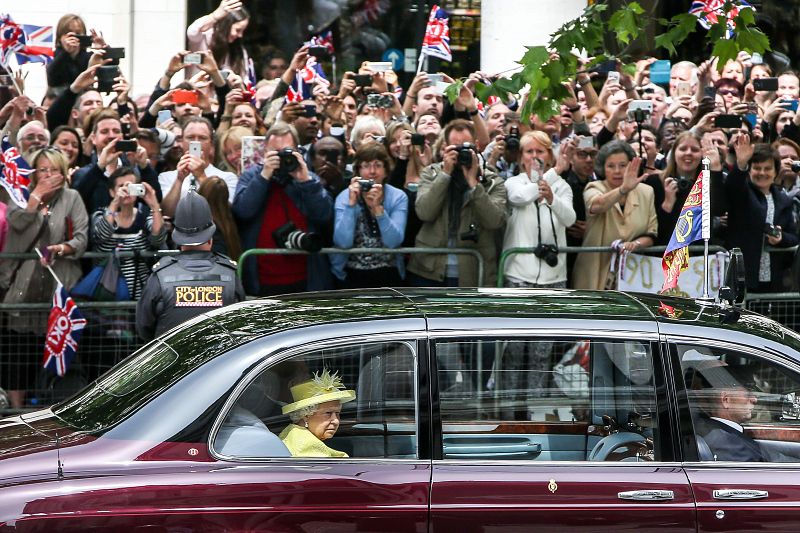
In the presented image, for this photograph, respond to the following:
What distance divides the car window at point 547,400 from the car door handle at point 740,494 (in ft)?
0.90

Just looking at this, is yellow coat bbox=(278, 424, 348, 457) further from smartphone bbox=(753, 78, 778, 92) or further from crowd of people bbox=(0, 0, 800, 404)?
smartphone bbox=(753, 78, 778, 92)

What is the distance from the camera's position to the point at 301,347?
4.96 meters

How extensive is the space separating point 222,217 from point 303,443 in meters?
5.00

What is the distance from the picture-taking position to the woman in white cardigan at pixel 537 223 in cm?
1003

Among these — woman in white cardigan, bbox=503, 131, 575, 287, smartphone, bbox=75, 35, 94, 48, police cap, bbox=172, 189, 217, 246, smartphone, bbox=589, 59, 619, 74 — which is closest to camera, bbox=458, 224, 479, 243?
woman in white cardigan, bbox=503, 131, 575, 287

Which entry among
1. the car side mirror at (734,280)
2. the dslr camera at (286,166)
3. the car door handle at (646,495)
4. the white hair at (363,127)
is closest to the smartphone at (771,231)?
the white hair at (363,127)

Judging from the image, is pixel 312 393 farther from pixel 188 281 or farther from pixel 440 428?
pixel 188 281

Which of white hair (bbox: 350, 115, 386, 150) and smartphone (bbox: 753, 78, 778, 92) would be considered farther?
smartphone (bbox: 753, 78, 778, 92)

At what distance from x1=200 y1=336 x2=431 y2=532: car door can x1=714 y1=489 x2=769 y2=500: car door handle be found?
3.64 ft

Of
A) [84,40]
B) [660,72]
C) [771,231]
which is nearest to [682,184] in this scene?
[771,231]

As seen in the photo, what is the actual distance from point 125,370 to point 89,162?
18.2 ft

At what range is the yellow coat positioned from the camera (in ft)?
16.3

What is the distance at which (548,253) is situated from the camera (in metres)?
9.98

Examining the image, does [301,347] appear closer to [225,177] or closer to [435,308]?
[435,308]
